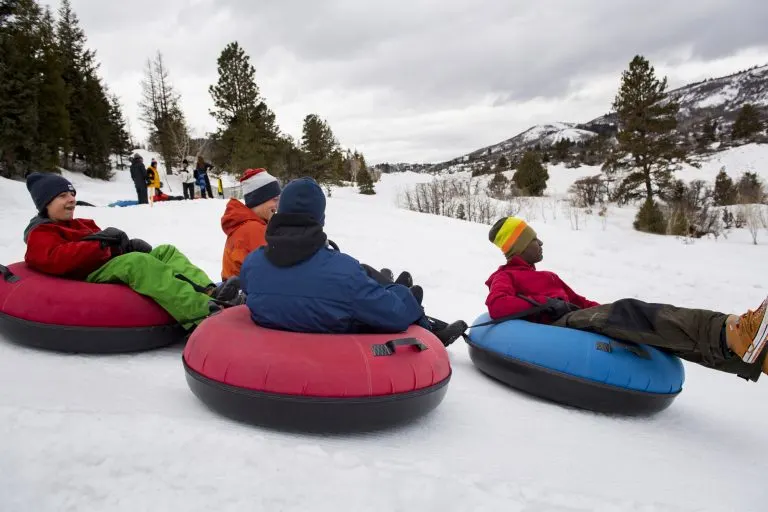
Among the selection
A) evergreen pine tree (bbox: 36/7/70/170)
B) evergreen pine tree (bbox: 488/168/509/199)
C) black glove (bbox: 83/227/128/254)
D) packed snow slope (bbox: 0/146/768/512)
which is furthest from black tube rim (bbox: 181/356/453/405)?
evergreen pine tree (bbox: 36/7/70/170)

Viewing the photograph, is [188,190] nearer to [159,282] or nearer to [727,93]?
[159,282]

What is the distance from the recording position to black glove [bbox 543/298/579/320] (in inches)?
140

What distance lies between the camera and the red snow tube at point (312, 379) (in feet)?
7.27

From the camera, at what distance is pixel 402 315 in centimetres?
269

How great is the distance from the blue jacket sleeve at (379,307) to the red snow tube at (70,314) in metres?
1.83

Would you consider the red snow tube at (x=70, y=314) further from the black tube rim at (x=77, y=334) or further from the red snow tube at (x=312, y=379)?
the red snow tube at (x=312, y=379)

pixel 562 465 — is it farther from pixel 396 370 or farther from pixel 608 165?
pixel 608 165

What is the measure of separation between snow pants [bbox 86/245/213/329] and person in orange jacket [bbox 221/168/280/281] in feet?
1.79

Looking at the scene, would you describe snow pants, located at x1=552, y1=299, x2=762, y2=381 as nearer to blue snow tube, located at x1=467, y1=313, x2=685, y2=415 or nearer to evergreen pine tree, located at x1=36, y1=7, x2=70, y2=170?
blue snow tube, located at x1=467, y1=313, x2=685, y2=415

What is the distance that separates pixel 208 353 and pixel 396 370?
→ 1016 mm

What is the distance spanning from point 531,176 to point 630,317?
103ft

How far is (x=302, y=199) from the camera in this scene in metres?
2.55

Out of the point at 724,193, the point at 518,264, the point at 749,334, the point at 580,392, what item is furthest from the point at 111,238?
the point at 724,193

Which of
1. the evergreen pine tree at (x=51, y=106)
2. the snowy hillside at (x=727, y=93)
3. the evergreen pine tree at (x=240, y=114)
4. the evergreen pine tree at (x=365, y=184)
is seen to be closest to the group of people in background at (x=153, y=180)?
the evergreen pine tree at (x=240, y=114)
